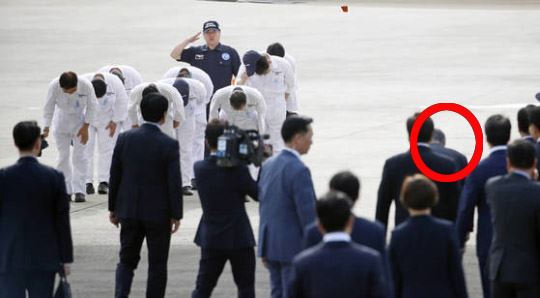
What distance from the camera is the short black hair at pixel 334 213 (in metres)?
7.98

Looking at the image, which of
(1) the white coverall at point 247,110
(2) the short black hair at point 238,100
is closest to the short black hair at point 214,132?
(2) the short black hair at point 238,100

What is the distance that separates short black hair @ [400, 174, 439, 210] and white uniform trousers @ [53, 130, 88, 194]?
386 inches

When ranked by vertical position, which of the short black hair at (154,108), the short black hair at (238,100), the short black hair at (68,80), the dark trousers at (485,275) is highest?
the short black hair at (68,80)

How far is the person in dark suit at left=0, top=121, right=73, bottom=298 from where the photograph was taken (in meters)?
10.7

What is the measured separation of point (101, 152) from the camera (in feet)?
62.1

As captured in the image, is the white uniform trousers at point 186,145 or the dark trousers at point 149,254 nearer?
the dark trousers at point 149,254

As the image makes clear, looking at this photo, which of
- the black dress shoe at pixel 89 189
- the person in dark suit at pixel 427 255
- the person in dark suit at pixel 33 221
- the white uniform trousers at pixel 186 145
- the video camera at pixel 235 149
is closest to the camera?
the person in dark suit at pixel 427 255

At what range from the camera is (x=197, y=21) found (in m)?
45.1

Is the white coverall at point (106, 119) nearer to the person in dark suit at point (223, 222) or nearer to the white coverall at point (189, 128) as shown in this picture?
the white coverall at point (189, 128)

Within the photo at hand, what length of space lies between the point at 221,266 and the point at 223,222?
38 cm

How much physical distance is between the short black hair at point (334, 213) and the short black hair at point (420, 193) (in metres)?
0.97

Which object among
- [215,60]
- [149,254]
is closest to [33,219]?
[149,254]

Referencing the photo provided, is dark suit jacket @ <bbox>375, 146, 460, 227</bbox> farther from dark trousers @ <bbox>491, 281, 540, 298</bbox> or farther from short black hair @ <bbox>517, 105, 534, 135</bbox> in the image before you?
short black hair @ <bbox>517, 105, 534, 135</bbox>

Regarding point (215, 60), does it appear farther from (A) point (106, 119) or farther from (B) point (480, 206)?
(B) point (480, 206)
